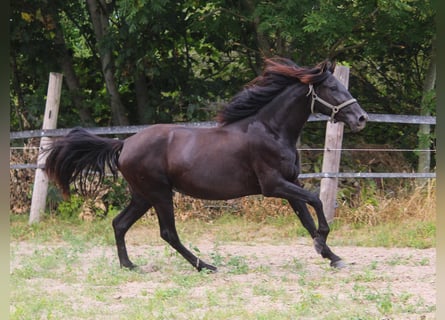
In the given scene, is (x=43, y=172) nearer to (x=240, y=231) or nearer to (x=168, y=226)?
(x=240, y=231)

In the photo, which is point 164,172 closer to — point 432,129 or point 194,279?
point 194,279

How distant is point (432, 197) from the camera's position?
854 centimetres

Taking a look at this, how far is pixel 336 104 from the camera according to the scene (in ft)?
19.8

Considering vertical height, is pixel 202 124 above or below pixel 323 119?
below

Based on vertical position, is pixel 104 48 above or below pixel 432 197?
above

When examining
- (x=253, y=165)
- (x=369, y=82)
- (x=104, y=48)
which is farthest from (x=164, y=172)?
(x=369, y=82)

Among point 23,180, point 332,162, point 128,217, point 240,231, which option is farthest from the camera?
point 23,180

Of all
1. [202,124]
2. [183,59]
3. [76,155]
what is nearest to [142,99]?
[183,59]

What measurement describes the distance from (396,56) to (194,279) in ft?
24.6

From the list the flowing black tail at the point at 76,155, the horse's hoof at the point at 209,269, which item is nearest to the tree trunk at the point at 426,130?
the horse's hoof at the point at 209,269

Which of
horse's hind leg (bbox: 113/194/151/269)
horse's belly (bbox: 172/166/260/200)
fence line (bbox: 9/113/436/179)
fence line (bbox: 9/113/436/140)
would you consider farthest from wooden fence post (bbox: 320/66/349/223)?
horse's hind leg (bbox: 113/194/151/269)

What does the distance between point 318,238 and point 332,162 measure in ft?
8.92

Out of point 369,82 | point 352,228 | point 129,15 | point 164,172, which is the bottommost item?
point 352,228

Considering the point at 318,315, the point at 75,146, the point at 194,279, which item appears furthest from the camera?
the point at 75,146
